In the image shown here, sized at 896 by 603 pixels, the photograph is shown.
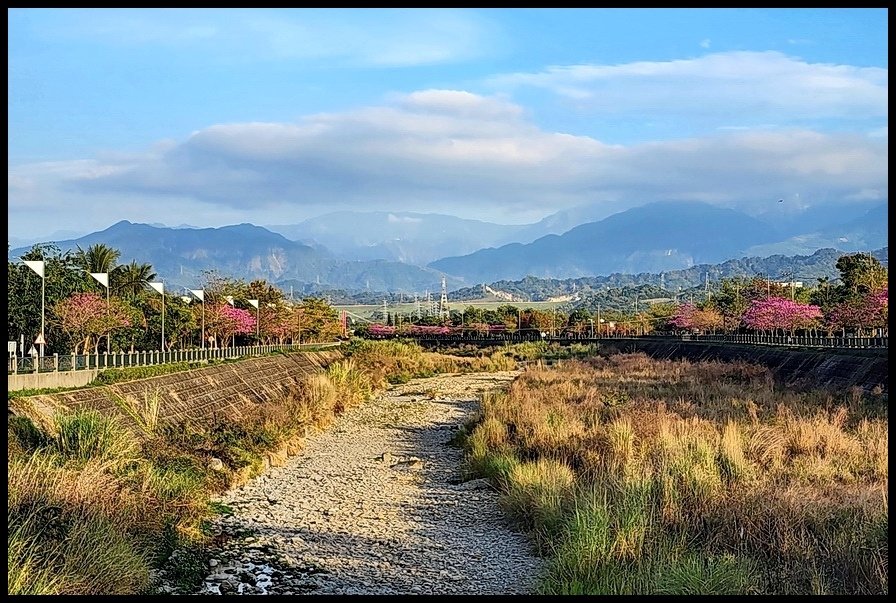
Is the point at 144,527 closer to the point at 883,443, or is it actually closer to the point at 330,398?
the point at 883,443

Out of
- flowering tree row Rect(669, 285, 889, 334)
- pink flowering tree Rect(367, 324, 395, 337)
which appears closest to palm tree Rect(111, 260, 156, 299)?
flowering tree row Rect(669, 285, 889, 334)

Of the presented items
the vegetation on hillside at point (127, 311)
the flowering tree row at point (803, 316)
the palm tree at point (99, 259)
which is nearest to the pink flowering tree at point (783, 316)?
the flowering tree row at point (803, 316)

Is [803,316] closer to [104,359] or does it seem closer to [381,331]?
[104,359]

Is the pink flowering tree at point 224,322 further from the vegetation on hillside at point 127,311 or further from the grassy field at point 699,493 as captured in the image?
the grassy field at point 699,493

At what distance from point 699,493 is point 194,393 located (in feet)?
62.9

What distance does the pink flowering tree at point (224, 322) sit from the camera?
5356 centimetres

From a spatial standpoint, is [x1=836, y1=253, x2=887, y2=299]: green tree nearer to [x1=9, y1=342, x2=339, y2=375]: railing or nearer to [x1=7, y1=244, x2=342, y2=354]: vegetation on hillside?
[x1=9, y1=342, x2=339, y2=375]: railing

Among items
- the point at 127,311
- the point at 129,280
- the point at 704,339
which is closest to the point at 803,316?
the point at 704,339

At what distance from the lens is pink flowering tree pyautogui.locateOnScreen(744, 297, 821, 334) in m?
59.8

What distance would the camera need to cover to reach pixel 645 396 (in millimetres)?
30906

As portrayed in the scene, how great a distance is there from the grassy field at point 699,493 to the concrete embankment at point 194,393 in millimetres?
8253

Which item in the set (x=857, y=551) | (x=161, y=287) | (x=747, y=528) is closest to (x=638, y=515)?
(x=747, y=528)

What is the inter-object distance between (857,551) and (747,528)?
1504 mm

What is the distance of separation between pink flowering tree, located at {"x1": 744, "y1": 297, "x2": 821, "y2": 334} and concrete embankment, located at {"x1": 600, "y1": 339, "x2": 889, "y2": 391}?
3.56 metres
